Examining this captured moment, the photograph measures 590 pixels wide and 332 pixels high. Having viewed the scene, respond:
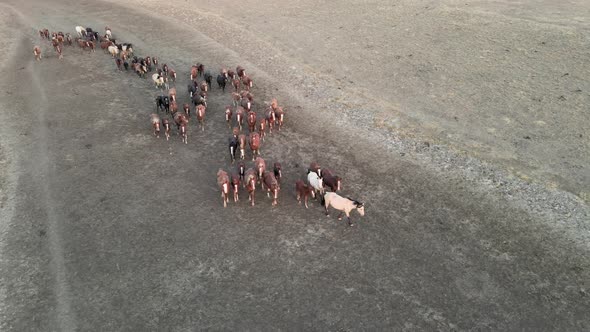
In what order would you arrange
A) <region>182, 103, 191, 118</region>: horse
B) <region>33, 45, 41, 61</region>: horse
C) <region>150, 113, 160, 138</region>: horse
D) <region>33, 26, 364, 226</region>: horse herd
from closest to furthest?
<region>33, 26, 364, 226</region>: horse herd → <region>150, 113, 160, 138</region>: horse → <region>182, 103, 191, 118</region>: horse → <region>33, 45, 41, 61</region>: horse

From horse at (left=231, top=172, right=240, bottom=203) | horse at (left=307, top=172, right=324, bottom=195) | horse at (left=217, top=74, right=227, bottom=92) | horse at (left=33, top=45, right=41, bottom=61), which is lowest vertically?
horse at (left=33, top=45, right=41, bottom=61)

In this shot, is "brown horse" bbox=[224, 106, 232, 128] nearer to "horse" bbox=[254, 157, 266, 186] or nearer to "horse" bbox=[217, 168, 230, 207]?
"horse" bbox=[254, 157, 266, 186]

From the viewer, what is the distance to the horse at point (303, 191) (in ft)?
45.3

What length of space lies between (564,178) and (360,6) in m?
23.7

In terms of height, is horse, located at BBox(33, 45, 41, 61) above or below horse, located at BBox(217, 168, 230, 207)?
below

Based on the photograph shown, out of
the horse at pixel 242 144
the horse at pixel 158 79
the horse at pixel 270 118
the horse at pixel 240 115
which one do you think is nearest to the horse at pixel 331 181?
the horse at pixel 242 144

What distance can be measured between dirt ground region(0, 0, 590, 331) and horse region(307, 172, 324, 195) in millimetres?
805

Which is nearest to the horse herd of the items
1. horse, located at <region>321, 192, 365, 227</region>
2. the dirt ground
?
horse, located at <region>321, 192, 365, 227</region>

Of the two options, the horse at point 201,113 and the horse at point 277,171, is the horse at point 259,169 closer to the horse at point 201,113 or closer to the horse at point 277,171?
the horse at point 277,171

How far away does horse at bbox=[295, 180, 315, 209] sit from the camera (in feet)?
45.3

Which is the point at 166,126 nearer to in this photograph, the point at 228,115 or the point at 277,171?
the point at 228,115

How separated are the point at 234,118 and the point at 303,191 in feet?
22.7

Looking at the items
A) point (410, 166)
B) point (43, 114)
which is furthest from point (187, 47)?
point (410, 166)

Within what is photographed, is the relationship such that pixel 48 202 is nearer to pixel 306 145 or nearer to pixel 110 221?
pixel 110 221
